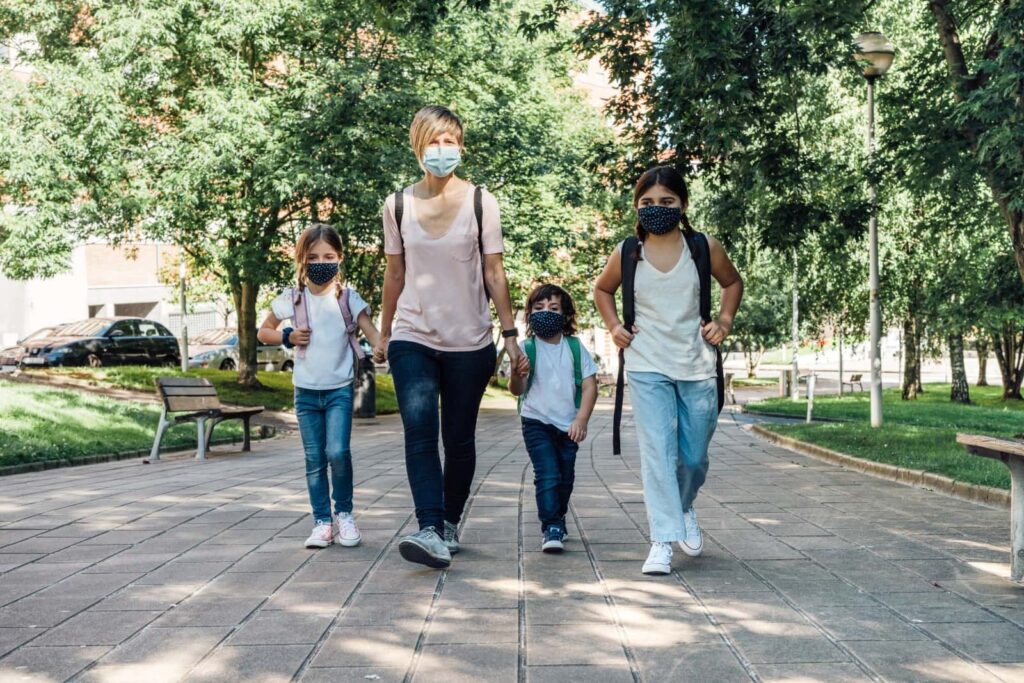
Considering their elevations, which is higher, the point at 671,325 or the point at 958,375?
the point at 671,325

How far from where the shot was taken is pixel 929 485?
9406 millimetres

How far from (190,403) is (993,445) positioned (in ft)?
34.0

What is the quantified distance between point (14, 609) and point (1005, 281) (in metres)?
15.9

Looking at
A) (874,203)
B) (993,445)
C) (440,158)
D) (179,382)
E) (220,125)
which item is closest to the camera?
(993,445)

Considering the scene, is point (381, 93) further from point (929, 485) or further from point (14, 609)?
point (14, 609)

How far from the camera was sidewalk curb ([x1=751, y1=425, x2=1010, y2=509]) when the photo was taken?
8.18 meters

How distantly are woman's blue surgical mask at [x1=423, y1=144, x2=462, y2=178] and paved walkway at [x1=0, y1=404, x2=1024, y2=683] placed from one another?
192cm

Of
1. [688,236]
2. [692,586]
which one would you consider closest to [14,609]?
[692,586]

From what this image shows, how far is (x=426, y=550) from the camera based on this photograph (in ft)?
16.7

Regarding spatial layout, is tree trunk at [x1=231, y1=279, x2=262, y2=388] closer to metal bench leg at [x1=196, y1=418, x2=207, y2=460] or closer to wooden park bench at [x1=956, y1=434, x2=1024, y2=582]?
metal bench leg at [x1=196, y1=418, x2=207, y2=460]

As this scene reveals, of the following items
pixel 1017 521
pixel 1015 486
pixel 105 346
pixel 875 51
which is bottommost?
pixel 1017 521

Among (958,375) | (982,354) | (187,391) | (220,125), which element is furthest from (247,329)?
(982,354)

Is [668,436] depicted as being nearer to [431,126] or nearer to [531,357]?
[531,357]

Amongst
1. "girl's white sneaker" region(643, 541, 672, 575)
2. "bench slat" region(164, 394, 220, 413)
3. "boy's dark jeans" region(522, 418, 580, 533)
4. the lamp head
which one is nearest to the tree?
the lamp head
